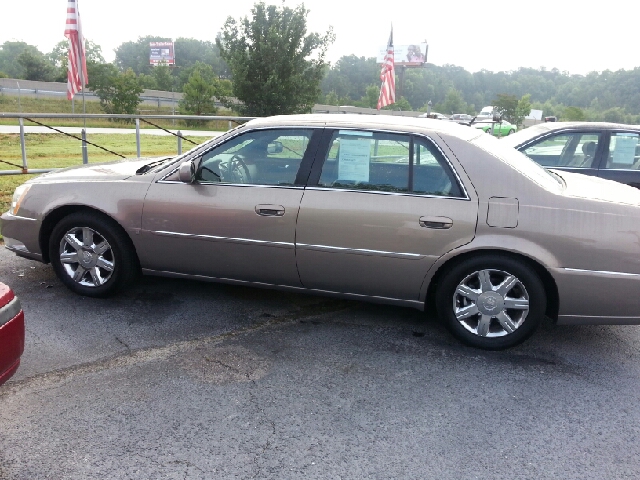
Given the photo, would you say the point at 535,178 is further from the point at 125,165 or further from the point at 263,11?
the point at 263,11

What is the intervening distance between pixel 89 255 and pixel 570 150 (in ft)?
18.1

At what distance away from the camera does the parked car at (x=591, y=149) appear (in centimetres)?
662

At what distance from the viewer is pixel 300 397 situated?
3176mm

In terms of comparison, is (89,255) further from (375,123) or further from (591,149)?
(591,149)

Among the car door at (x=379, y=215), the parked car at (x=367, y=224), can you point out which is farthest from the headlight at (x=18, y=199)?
the car door at (x=379, y=215)

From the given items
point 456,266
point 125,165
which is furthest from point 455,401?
point 125,165

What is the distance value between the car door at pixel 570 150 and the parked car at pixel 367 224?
2.38m

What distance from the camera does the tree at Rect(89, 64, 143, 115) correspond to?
3033 centimetres

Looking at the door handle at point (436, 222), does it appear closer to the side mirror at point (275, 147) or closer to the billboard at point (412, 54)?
the side mirror at point (275, 147)

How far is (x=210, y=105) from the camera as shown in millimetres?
29859

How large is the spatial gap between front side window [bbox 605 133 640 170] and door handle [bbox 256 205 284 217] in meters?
4.58

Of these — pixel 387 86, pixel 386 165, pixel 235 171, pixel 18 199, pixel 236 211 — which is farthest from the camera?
pixel 387 86

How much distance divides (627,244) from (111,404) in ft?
10.5

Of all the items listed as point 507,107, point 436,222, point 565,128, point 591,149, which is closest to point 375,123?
point 436,222
